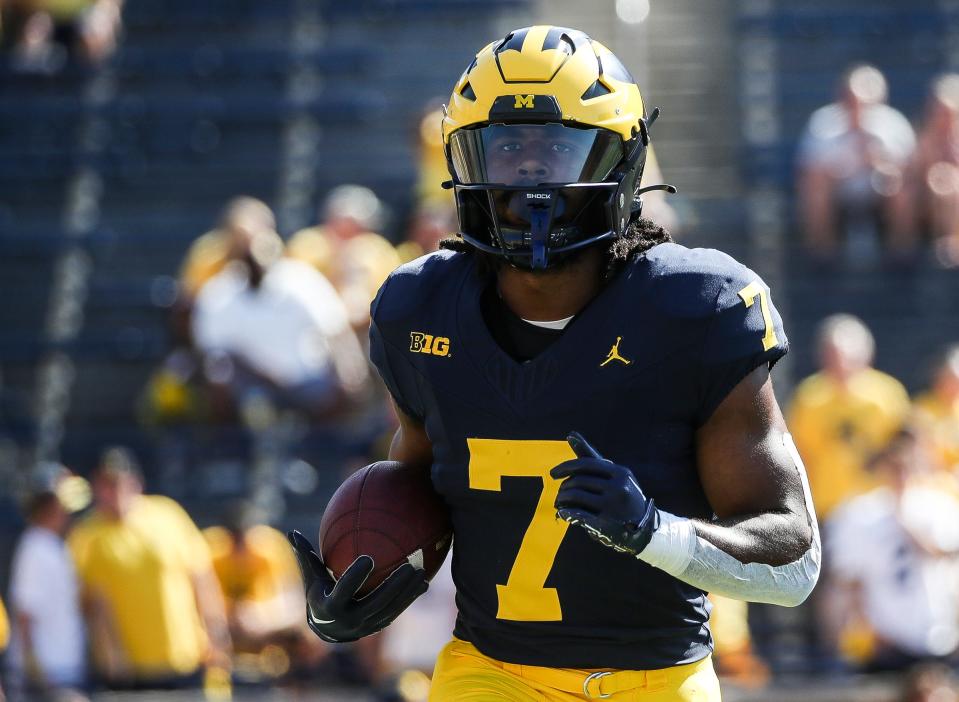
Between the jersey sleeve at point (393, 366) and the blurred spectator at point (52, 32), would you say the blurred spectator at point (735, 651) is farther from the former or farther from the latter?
the blurred spectator at point (52, 32)

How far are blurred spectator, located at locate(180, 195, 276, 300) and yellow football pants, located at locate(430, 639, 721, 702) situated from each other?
4.70 metres

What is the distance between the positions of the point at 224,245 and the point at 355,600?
5.27 meters

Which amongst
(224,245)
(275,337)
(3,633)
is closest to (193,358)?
(275,337)

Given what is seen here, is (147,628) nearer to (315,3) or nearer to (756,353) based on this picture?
(756,353)

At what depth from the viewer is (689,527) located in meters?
2.67

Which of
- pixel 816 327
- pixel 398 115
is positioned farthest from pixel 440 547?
pixel 398 115

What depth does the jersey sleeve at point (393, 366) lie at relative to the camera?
3.08 metres

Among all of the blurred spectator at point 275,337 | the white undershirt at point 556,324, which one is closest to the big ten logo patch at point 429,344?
the white undershirt at point 556,324

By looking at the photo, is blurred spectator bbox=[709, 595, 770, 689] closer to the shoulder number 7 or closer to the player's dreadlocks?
the player's dreadlocks

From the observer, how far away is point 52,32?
9.96 meters

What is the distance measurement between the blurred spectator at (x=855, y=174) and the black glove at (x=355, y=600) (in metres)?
5.98

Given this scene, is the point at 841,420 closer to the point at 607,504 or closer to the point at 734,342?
the point at 734,342

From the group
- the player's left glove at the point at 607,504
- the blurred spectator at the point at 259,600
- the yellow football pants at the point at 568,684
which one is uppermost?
the player's left glove at the point at 607,504

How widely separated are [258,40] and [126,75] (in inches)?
34.8
